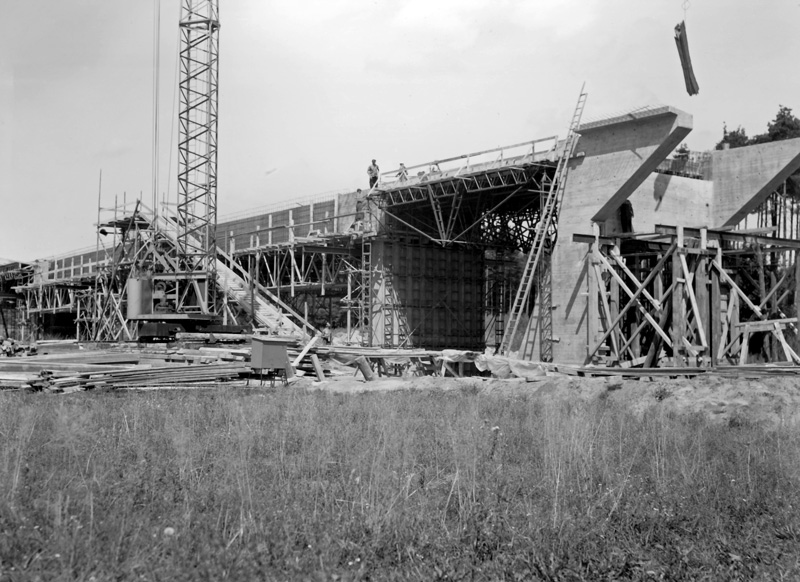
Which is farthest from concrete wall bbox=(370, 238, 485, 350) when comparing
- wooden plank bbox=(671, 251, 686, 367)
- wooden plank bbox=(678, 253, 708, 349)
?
wooden plank bbox=(678, 253, 708, 349)

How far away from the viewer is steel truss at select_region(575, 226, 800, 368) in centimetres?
2550

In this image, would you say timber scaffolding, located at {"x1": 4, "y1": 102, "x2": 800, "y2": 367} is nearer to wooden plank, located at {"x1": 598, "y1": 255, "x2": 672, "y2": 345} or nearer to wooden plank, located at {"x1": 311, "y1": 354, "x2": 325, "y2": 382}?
wooden plank, located at {"x1": 598, "y1": 255, "x2": 672, "y2": 345}

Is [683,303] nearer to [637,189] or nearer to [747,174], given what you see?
[637,189]

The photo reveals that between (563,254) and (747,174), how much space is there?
8.22m

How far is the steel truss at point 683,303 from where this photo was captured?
1004 inches

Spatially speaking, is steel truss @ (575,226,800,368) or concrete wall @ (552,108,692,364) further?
concrete wall @ (552,108,692,364)

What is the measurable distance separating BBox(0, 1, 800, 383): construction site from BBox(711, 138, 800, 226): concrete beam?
7cm

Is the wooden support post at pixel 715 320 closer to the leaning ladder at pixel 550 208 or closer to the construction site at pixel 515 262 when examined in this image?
the construction site at pixel 515 262

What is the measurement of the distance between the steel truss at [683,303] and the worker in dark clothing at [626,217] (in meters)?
0.82

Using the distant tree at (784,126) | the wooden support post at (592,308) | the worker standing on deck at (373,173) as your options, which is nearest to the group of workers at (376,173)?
the worker standing on deck at (373,173)

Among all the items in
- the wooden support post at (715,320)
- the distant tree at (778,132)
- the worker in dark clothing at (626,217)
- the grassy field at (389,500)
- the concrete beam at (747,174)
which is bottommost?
the grassy field at (389,500)

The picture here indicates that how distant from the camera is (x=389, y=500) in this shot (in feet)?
27.5

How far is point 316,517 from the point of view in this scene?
7824mm

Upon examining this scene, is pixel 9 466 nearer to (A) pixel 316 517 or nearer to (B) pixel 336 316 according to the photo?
(A) pixel 316 517
